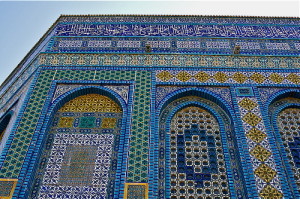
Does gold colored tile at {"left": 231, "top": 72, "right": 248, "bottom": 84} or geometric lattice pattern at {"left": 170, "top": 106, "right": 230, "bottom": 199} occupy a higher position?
gold colored tile at {"left": 231, "top": 72, "right": 248, "bottom": 84}

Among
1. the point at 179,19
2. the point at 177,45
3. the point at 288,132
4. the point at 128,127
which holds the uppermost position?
the point at 179,19

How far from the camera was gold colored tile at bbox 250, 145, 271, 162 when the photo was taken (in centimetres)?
703

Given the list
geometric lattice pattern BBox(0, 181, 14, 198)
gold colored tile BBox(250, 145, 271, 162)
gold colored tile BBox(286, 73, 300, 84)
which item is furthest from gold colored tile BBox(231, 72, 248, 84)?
geometric lattice pattern BBox(0, 181, 14, 198)

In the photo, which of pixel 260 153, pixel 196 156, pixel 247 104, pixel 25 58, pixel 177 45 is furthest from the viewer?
pixel 25 58

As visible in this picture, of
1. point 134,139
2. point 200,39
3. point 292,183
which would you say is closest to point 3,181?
point 134,139

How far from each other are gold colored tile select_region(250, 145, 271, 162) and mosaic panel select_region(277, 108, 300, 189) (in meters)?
0.53

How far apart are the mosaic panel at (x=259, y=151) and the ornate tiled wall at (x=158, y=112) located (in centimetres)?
2

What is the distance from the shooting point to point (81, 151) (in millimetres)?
7312

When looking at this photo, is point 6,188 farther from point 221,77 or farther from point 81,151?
point 221,77

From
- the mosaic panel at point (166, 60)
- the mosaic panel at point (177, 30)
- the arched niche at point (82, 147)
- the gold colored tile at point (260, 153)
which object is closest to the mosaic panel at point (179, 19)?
the mosaic panel at point (177, 30)

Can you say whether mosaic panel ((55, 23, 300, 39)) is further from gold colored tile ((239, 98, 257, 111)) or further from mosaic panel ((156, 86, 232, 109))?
gold colored tile ((239, 98, 257, 111))

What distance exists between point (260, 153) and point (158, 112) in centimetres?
201

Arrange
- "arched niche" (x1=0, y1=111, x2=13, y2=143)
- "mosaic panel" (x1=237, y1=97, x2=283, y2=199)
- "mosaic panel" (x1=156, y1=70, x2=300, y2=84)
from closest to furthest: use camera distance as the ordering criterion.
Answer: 1. "mosaic panel" (x1=237, y1=97, x2=283, y2=199)
2. "mosaic panel" (x1=156, y1=70, x2=300, y2=84)
3. "arched niche" (x1=0, y1=111, x2=13, y2=143)

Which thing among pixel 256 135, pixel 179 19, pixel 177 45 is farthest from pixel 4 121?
pixel 256 135
